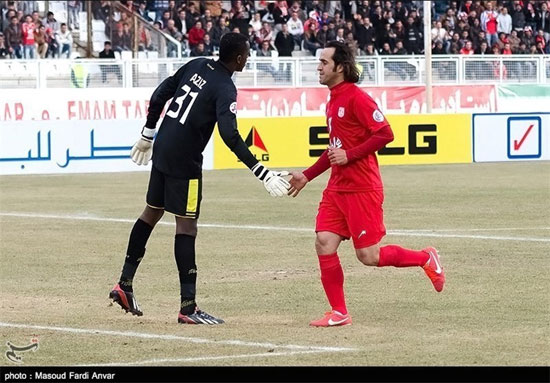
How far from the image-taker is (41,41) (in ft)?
115

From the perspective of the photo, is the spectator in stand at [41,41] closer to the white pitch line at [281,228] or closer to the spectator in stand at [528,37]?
the spectator in stand at [528,37]

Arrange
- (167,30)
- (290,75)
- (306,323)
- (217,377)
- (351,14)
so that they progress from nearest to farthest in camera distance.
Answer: (217,377) → (306,323) → (290,75) → (167,30) → (351,14)

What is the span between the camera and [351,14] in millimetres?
40406

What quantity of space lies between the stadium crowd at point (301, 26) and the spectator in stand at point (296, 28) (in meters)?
0.03

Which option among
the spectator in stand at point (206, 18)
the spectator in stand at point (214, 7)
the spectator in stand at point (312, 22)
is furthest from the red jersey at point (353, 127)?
the spectator in stand at point (214, 7)

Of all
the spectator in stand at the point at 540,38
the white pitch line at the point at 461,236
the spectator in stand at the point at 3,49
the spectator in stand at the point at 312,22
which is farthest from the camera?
the spectator in stand at the point at 540,38

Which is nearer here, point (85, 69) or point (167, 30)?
point (85, 69)

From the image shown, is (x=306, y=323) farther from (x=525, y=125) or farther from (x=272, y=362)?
(x=525, y=125)

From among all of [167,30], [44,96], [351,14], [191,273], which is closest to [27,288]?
[191,273]

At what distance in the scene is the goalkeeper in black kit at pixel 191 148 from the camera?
32.0 ft

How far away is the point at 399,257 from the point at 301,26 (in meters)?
29.9

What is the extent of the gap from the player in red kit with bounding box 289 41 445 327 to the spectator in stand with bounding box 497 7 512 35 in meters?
32.7

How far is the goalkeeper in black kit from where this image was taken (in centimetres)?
975

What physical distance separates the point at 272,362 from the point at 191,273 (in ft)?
6.50
